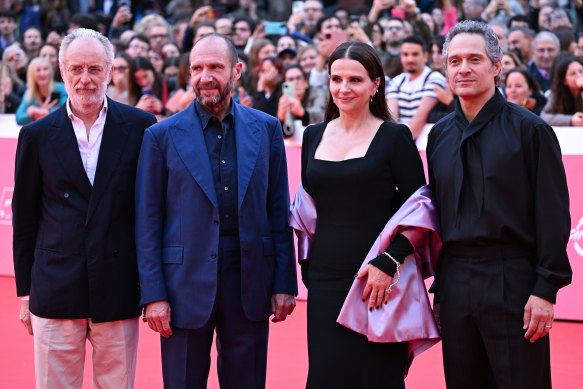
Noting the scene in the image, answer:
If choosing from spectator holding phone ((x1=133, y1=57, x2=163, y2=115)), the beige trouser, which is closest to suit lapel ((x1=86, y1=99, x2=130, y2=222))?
the beige trouser

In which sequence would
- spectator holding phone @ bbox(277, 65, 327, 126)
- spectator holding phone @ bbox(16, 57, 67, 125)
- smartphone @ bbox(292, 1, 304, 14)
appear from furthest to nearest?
smartphone @ bbox(292, 1, 304, 14) < spectator holding phone @ bbox(16, 57, 67, 125) < spectator holding phone @ bbox(277, 65, 327, 126)

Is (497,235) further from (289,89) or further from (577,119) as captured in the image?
(289,89)

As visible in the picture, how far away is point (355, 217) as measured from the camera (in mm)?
3318

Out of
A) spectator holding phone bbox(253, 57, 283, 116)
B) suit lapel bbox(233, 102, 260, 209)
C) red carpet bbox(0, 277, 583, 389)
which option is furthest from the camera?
spectator holding phone bbox(253, 57, 283, 116)

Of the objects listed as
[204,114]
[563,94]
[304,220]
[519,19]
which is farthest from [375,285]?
[519,19]

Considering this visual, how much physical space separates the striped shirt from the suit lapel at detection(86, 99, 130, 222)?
388 centimetres

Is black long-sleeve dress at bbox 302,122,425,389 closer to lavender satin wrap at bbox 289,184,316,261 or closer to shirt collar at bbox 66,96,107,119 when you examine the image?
lavender satin wrap at bbox 289,184,316,261

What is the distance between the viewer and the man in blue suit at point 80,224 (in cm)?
346

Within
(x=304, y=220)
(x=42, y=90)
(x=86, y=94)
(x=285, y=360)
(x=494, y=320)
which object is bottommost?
(x=285, y=360)

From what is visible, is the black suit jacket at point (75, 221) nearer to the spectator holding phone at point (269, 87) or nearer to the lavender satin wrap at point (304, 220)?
the lavender satin wrap at point (304, 220)

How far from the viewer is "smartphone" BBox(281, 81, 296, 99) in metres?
7.64

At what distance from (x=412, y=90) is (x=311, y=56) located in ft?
5.91

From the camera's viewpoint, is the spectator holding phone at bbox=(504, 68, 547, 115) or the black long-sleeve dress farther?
the spectator holding phone at bbox=(504, 68, 547, 115)

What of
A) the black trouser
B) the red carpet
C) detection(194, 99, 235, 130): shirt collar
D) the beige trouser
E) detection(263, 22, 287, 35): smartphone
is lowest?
the red carpet
